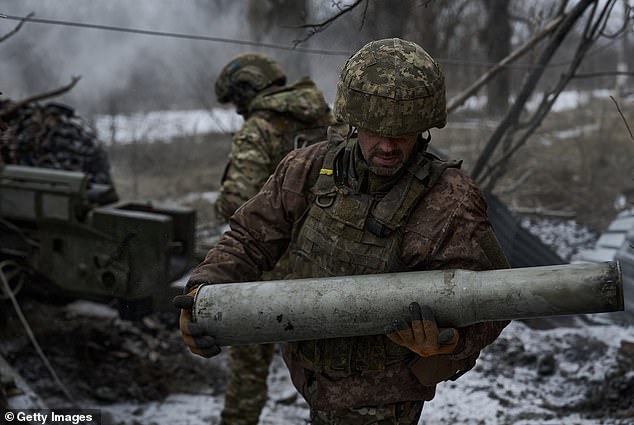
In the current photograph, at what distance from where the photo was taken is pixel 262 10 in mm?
14070

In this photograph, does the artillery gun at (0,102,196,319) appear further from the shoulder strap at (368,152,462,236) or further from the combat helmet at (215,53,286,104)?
the shoulder strap at (368,152,462,236)

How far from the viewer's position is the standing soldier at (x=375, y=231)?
2426 millimetres

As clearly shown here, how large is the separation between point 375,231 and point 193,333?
662 mm

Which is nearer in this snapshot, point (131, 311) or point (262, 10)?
point (131, 311)

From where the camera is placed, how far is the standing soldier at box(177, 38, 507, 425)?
243cm

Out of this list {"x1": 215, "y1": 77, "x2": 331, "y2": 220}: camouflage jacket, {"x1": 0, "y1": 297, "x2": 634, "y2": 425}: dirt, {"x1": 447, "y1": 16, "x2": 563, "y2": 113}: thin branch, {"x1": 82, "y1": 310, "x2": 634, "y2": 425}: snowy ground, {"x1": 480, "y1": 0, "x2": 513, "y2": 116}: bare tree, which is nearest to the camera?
{"x1": 215, "y1": 77, "x2": 331, "y2": 220}: camouflage jacket

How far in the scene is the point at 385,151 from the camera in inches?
98.4

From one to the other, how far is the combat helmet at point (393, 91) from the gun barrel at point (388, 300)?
49cm

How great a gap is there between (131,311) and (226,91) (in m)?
1.73

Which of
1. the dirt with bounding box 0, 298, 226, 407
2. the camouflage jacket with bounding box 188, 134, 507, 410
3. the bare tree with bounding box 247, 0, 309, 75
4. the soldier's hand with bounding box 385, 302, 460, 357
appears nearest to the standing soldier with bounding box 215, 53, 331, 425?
the dirt with bounding box 0, 298, 226, 407

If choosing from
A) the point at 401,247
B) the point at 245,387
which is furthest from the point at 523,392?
the point at 401,247

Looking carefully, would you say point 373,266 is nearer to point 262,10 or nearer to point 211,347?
point 211,347

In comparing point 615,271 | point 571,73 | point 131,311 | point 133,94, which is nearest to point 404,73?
point 615,271

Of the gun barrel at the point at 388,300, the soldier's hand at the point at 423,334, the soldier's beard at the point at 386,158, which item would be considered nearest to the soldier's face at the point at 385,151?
the soldier's beard at the point at 386,158
